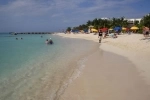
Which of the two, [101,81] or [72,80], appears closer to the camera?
[101,81]

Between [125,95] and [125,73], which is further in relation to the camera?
[125,73]

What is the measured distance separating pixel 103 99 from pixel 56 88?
2.05 m

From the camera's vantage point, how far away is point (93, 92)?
231 inches

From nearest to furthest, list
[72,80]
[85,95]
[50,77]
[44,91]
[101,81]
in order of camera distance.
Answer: [85,95] → [44,91] → [101,81] → [72,80] → [50,77]

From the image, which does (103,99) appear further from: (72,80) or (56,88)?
Result: (72,80)

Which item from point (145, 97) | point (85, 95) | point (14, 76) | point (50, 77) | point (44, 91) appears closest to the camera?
point (145, 97)

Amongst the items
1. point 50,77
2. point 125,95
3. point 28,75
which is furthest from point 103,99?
point 28,75

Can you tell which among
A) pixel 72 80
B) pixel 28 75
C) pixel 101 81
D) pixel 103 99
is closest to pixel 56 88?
pixel 72 80

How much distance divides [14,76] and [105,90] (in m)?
4.68

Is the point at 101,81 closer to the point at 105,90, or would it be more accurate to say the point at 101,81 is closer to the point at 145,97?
the point at 105,90

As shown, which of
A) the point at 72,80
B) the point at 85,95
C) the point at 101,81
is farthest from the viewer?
the point at 72,80

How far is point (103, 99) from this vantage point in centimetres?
523

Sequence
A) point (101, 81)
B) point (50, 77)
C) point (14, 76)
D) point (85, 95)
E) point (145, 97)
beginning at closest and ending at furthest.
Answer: point (145, 97), point (85, 95), point (101, 81), point (50, 77), point (14, 76)

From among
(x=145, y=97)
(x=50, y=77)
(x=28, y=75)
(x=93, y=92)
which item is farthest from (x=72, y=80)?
(x=145, y=97)
